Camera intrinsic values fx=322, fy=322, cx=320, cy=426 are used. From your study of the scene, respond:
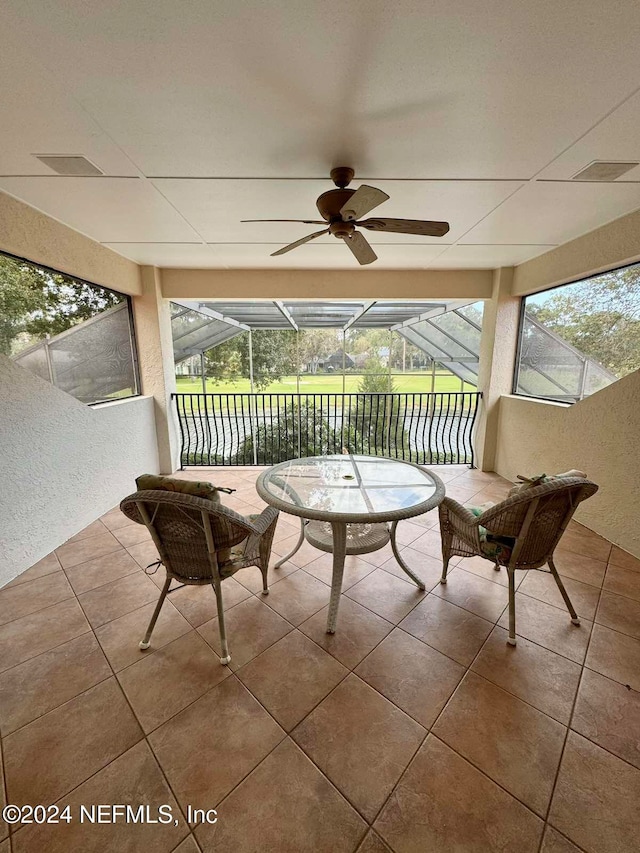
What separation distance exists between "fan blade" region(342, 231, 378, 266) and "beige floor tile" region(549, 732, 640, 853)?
2.43 metres

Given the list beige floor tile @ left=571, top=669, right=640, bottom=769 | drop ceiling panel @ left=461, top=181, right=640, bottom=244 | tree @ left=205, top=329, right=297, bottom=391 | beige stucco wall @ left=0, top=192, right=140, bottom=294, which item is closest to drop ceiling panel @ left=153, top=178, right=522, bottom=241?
drop ceiling panel @ left=461, top=181, right=640, bottom=244

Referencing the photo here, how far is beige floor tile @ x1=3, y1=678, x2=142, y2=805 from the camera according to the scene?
108cm

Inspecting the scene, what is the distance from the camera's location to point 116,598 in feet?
6.38

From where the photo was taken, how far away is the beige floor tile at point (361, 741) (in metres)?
1.07

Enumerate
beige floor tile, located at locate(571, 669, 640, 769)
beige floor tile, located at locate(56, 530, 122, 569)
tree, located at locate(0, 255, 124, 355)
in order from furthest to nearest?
beige floor tile, located at locate(56, 530, 122, 569)
tree, located at locate(0, 255, 124, 355)
beige floor tile, located at locate(571, 669, 640, 769)

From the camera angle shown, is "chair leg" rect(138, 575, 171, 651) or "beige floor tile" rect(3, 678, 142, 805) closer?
"beige floor tile" rect(3, 678, 142, 805)

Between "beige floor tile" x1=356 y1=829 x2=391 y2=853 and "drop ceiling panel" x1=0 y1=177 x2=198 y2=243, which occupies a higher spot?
"drop ceiling panel" x1=0 y1=177 x2=198 y2=243

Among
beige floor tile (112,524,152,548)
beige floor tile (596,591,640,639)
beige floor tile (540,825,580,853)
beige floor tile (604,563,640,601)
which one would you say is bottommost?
beige floor tile (604,563,640,601)

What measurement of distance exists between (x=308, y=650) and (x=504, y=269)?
166 inches

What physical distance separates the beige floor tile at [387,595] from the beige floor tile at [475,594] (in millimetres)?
167

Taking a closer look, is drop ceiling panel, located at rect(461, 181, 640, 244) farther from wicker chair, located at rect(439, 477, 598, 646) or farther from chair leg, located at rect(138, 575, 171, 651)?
chair leg, located at rect(138, 575, 171, 651)

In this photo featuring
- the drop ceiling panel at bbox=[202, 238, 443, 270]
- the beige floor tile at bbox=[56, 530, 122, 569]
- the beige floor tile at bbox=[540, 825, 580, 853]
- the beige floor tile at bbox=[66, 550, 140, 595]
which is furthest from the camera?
the drop ceiling panel at bbox=[202, 238, 443, 270]

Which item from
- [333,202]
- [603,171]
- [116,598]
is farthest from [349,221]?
[116,598]

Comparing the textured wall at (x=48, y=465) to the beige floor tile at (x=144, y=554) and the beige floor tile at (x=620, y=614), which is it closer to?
the beige floor tile at (x=144, y=554)
